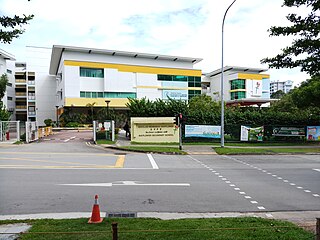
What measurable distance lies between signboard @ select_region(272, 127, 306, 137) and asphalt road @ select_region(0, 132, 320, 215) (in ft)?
47.9

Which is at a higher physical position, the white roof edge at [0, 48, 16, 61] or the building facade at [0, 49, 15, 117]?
the white roof edge at [0, 48, 16, 61]

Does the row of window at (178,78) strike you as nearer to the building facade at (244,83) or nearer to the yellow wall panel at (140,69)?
the yellow wall panel at (140,69)

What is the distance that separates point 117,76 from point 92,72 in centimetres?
501

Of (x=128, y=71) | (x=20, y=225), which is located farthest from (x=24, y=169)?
(x=128, y=71)

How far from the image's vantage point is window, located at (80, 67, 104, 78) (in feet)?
188

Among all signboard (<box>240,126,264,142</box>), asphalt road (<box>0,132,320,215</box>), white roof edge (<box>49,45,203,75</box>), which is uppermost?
white roof edge (<box>49,45,203,75</box>)

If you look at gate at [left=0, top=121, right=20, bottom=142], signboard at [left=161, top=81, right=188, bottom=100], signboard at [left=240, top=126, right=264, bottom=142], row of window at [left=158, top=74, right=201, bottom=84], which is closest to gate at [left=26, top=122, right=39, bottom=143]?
gate at [left=0, top=121, right=20, bottom=142]

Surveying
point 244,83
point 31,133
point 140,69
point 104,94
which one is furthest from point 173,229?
point 244,83

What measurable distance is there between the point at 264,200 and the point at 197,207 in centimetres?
223

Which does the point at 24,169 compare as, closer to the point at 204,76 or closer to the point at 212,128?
the point at 212,128

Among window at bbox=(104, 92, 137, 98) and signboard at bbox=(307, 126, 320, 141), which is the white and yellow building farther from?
signboard at bbox=(307, 126, 320, 141)

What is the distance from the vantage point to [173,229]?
17.9ft

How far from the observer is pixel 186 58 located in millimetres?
65562

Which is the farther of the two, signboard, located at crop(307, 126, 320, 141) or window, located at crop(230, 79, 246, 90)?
window, located at crop(230, 79, 246, 90)
